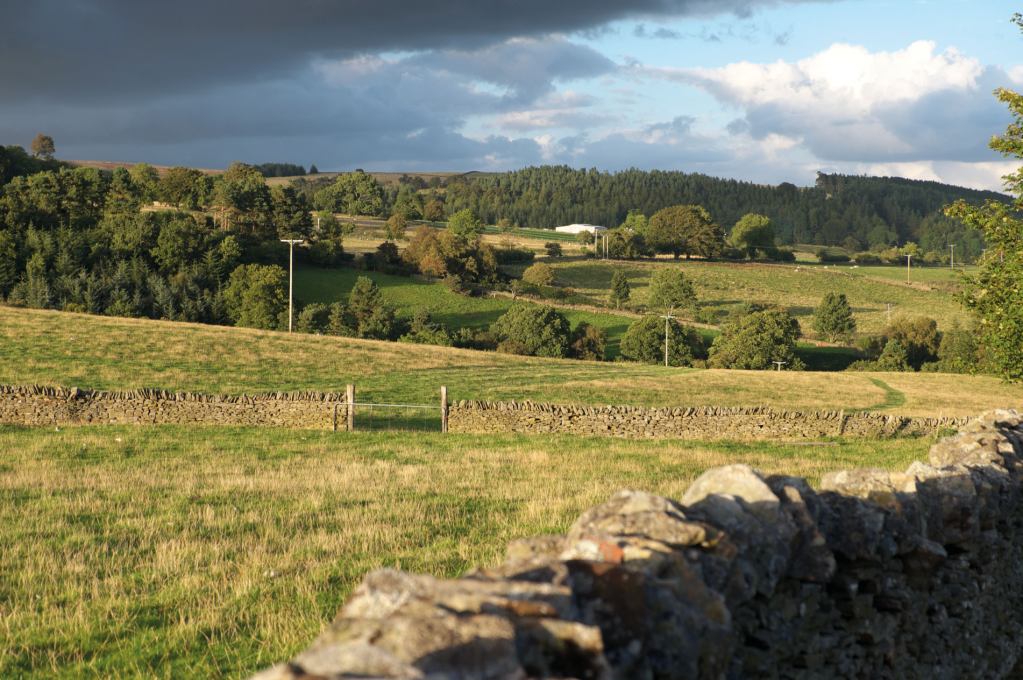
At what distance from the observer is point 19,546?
7.96 meters

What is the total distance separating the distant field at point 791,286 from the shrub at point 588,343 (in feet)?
74.7

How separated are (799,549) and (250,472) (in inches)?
468

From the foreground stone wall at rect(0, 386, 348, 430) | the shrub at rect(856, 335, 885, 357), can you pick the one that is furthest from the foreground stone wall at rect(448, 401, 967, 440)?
the shrub at rect(856, 335, 885, 357)

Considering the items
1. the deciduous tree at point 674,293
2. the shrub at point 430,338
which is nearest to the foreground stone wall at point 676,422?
the shrub at point 430,338

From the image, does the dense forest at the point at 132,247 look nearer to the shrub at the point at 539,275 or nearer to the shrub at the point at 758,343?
the shrub at the point at 539,275

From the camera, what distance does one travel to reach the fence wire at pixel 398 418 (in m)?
23.2

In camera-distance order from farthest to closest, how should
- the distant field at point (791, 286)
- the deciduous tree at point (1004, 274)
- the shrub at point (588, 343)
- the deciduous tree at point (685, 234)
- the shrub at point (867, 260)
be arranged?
the shrub at point (867, 260) < the deciduous tree at point (685, 234) < the distant field at point (791, 286) < the shrub at point (588, 343) < the deciduous tree at point (1004, 274)

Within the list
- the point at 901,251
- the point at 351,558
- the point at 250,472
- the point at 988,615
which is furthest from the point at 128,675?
the point at 901,251

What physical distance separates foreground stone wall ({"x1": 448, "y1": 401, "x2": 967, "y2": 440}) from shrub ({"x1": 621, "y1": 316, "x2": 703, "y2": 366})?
139 feet

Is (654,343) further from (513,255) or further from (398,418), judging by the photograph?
(398,418)

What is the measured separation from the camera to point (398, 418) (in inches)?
977

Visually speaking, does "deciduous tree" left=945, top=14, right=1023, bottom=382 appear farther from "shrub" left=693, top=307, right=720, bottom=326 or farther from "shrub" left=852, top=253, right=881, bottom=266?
"shrub" left=852, top=253, right=881, bottom=266

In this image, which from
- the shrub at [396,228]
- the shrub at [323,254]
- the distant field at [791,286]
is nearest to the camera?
the shrub at [323,254]

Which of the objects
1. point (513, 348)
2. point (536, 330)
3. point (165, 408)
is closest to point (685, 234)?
point (536, 330)
